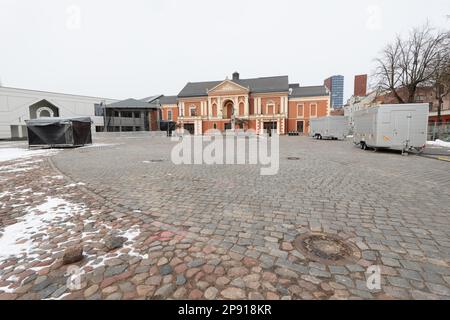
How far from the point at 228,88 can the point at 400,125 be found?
45259mm

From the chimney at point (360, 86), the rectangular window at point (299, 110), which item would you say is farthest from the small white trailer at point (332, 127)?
the chimney at point (360, 86)

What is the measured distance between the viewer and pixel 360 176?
7441mm

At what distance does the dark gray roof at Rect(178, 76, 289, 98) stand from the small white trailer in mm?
25050

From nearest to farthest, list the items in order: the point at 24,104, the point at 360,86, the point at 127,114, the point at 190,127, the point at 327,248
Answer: the point at 327,248
the point at 24,104
the point at 127,114
the point at 190,127
the point at 360,86

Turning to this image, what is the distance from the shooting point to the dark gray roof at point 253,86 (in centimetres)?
5384

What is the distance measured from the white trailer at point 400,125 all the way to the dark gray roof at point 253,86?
136ft

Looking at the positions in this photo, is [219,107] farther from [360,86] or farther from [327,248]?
[327,248]

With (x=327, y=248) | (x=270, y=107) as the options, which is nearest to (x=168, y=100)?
(x=270, y=107)

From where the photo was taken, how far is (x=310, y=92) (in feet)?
175

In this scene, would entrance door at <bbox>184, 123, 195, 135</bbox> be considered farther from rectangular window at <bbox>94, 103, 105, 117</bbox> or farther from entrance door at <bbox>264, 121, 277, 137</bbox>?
rectangular window at <bbox>94, 103, 105, 117</bbox>

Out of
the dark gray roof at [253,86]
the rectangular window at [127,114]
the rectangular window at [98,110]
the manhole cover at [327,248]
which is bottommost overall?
the manhole cover at [327,248]

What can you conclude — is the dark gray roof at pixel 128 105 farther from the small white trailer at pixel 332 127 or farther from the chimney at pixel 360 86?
the chimney at pixel 360 86

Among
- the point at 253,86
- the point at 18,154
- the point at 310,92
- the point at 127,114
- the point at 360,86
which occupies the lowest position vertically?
the point at 18,154

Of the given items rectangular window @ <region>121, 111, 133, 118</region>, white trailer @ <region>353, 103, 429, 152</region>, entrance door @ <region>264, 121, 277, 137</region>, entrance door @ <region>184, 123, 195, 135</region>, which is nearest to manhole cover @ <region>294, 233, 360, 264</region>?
white trailer @ <region>353, 103, 429, 152</region>
